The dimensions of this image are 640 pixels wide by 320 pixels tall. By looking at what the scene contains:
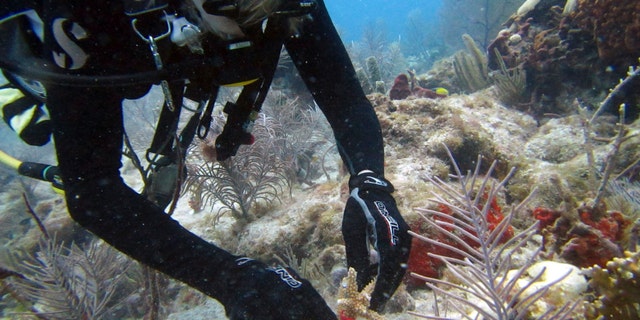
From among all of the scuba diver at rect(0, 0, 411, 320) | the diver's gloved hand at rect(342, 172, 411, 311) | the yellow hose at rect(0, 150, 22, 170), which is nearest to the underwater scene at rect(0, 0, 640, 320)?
the diver's gloved hand at rect(342, 172, 411, 311)

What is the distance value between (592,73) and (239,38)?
552cm

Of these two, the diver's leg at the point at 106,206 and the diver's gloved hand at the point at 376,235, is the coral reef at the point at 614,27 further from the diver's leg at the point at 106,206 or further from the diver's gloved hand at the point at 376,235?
the diver's leg at the point at 106,206

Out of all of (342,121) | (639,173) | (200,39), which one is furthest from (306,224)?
(639,173)

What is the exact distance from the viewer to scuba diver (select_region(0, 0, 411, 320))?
1386 millimetres

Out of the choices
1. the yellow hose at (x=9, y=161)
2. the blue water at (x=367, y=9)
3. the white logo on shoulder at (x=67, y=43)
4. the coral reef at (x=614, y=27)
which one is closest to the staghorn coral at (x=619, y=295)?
the white logo on shoulder at (x=67, y=43)

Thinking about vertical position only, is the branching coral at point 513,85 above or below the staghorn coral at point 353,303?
above

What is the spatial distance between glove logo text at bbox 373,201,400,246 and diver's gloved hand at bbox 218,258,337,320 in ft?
1.39

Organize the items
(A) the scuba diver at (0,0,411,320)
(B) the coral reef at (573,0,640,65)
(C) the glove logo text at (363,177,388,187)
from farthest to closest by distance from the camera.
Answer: (B) the coral reef at (573,0,640,65) → (C) the glove logo text at (363,177,388,187) → (A) the scuba diver at (0,0,411,320)

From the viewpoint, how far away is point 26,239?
5539 mm

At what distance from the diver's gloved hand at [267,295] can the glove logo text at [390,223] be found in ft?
1.39

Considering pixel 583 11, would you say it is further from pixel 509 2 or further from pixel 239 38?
pixel 509 2

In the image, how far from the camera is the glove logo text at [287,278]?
1.28 m

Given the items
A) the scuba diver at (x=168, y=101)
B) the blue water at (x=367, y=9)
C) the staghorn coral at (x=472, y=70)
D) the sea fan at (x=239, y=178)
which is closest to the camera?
the scuba diver at (x=168, y=101)

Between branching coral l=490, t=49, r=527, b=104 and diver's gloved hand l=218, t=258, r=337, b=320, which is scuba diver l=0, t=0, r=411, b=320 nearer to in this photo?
diver's gloved hand l=218, t=258, r=337, b=320
